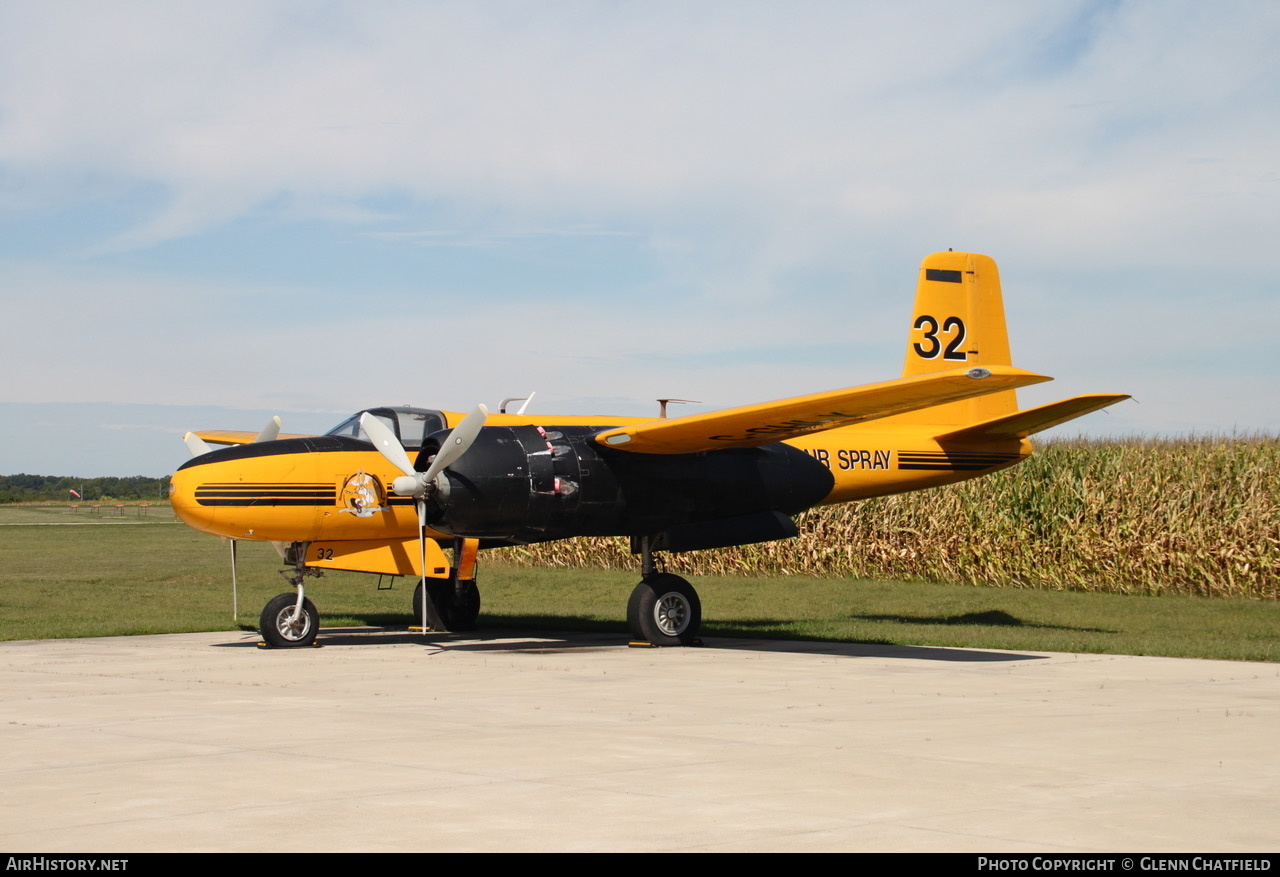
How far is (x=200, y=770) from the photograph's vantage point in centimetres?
781

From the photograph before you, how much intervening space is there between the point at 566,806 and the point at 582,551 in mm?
27843

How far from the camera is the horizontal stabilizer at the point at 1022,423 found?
656 inches

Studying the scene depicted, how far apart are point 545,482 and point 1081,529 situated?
15610mm

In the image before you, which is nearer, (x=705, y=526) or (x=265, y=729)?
(x=265, y=729)

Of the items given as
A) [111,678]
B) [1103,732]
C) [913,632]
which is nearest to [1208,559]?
[913,632]

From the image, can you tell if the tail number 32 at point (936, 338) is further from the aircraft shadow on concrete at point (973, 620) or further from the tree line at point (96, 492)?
the tree line at point (96, 492)

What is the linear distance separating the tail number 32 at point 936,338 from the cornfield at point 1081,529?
8684 millimetres

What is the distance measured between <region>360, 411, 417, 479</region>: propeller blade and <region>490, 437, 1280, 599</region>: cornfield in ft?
53.8

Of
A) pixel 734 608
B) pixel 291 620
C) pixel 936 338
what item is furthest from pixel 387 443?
pixel 734 608

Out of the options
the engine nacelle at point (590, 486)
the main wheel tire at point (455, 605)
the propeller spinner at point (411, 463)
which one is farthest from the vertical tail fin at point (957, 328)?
the propeller spinner at point (411, 463)

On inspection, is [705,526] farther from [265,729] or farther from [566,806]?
[566,806]

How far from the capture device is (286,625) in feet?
54.0
